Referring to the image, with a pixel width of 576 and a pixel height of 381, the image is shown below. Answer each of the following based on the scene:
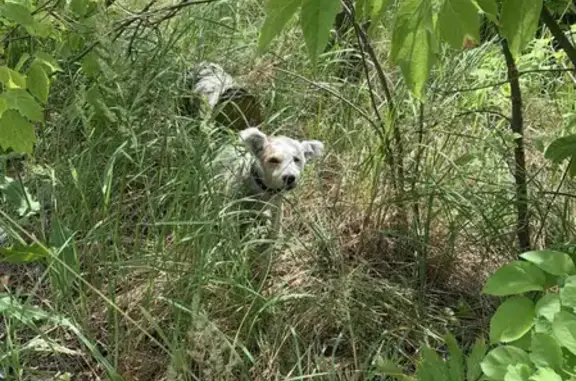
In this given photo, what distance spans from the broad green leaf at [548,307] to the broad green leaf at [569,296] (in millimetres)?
43

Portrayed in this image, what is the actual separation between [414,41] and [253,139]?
6.28 feet

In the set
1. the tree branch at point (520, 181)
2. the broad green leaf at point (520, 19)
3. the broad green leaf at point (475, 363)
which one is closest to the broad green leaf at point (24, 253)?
the broad green leaf at point (475, 363)

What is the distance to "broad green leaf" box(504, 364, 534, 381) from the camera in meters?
1.13

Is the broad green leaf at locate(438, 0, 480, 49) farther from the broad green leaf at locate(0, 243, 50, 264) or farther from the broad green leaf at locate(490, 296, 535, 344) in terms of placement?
the broad green leaf at locate(0, 243, 50, 264)

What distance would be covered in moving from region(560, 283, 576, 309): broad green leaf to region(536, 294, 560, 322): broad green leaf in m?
0.04

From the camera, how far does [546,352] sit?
1.18m

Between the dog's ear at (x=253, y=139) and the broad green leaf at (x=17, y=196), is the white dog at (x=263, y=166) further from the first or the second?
the broad green leaf at (x=17, y=196)

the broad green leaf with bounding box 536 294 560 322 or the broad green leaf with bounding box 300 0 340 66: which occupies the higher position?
the broad green leaf with bounding box 300 0 340 66

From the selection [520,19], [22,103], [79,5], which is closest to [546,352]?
[520,19]

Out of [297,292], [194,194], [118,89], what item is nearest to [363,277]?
[297,292]

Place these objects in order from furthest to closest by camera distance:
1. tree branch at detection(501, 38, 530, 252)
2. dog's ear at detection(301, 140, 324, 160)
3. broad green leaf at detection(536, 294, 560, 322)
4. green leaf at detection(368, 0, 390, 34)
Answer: dog's ear at detection(301, 140, 324, 160)
tree branch at detection(501, 38, 530, 252)
broad green leaf at detection(536, 294, 560, 322)
green leaf at detection(368, 0, 390, 34)

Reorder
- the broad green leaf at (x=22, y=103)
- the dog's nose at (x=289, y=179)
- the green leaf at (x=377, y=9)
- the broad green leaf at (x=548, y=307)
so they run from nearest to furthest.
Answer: the green leaf at (x=377, y=9) → the broad green leaf at (x=548, y=307) → the broad green leaf at (x=22, y=103) → the dog's nose at (x=289, y=179)

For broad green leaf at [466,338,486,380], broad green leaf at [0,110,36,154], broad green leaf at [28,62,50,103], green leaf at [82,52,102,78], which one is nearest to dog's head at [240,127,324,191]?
green leaf at [82,52,102,78]

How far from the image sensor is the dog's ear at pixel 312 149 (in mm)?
3059
